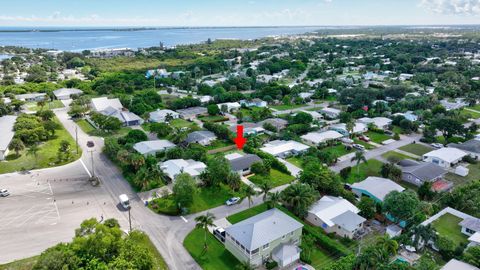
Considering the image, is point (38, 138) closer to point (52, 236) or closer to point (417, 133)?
point (52, 236)

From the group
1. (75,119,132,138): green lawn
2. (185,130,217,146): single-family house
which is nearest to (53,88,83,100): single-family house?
(75,119,132,138): green lawn

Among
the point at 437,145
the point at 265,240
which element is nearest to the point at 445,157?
the point at 437,145

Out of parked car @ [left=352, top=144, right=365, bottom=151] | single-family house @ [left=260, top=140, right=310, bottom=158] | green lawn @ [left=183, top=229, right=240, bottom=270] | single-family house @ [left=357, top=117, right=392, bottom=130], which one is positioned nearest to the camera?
green lawn @ [left=183, top=229, right=240, bottom=270]

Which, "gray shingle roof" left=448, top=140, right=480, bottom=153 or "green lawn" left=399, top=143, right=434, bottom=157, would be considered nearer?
"gray shingle roof" left=448, top=140, right=480, bottom=153

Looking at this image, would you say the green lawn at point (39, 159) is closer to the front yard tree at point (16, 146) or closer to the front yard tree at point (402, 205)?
the front yard tree at point (16, 146)

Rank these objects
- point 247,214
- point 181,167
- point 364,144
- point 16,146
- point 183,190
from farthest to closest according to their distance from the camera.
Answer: point 364,144 → point 16,146 → point 181,167 → point 247,214 → point 183,190

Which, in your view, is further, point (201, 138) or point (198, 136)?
point (198, 136)

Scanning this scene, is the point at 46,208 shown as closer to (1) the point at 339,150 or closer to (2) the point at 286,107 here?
(1) the point at 339,150

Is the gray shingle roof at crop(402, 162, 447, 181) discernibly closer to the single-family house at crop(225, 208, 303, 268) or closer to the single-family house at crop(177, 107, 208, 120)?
the single-family house at crop(225, 208, 303, 268)
